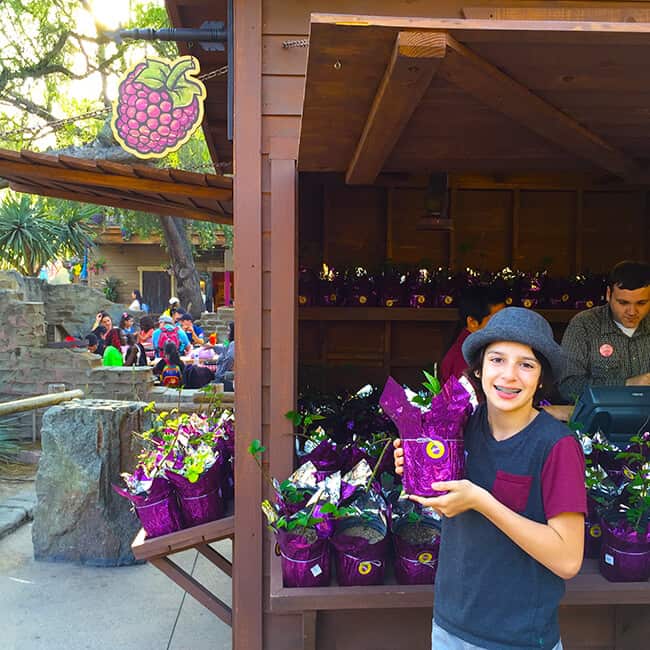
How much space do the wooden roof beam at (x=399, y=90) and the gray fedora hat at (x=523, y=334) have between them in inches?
24.9

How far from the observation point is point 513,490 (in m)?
1.54

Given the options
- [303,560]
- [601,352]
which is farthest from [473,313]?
[303,560]

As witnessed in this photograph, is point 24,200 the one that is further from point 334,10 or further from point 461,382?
point 461,382

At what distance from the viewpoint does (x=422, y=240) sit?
5.34 m

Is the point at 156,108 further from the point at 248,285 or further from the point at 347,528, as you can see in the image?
the point at 347,528

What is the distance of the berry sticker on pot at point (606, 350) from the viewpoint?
2908 millimetres

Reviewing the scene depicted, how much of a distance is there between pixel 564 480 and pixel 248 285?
1612 millimetres

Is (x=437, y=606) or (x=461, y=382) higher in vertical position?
(x=461, y=382)

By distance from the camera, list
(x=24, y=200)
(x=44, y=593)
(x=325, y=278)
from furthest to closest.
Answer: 1. (x=24, y=200)
2. (x=325, y=278)
3. (x=44, y=593)

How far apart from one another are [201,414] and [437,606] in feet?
6.45

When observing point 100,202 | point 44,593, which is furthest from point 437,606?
point 100,202

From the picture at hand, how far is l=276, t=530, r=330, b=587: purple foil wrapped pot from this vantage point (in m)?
2.29

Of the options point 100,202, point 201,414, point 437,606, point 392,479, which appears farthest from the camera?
point 100,202

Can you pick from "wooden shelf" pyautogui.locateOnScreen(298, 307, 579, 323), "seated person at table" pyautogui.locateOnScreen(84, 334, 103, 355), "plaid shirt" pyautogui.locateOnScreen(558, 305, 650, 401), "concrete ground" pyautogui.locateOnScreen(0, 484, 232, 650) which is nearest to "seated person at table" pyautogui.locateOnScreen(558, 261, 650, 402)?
"plaid shirt" pyautogui.locateOnScreen(558, 305, 650, 401)
